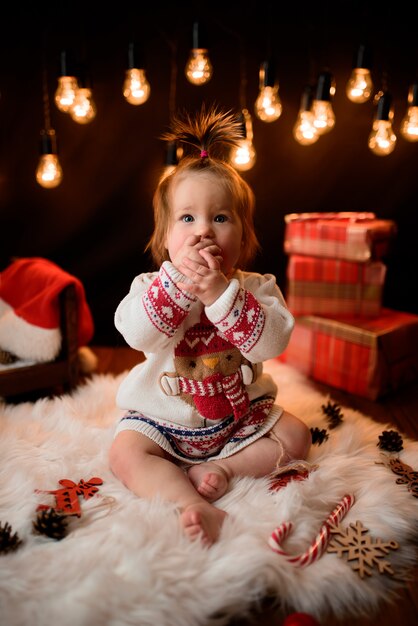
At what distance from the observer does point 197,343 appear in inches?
41.4

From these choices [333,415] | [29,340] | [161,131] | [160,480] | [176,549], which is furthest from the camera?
[161,131]

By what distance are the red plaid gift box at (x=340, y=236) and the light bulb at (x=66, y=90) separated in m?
0.70

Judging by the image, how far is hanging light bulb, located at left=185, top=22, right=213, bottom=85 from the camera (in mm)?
1391

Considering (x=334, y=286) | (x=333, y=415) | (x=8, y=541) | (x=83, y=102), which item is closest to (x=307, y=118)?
(x=334, y=286)

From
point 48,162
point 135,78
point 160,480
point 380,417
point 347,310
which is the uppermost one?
point 135,78

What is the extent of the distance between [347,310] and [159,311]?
0.78 metres

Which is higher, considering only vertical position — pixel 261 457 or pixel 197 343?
pixel 197 343

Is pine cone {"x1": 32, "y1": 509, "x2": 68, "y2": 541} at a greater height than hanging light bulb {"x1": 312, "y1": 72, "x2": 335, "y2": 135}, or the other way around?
hanging light bulb {"x1": 312, "y1": 72, "x2": 335, "y2": 135}

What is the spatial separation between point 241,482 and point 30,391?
2.41ft

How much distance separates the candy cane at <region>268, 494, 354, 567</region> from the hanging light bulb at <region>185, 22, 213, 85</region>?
1.09 meters

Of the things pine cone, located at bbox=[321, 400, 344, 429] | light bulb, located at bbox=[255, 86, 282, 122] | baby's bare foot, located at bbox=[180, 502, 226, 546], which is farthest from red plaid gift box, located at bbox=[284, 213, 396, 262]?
baby's bare foot, located at bbox=[180, 502, 226, 546]

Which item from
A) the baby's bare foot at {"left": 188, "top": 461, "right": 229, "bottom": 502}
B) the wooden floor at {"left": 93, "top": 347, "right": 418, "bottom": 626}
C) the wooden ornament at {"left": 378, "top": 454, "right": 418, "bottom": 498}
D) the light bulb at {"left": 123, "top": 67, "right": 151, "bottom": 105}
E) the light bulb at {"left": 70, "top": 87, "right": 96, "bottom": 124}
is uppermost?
the light bulb at {"left": 123, "top": 67, "right": 151, "bottom": 105}

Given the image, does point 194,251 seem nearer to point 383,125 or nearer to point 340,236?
point 340,236

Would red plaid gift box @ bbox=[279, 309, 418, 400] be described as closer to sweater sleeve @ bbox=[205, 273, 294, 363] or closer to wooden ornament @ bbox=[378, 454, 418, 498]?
wooden ornament @ bbox=[378, 454, 418, 498]
